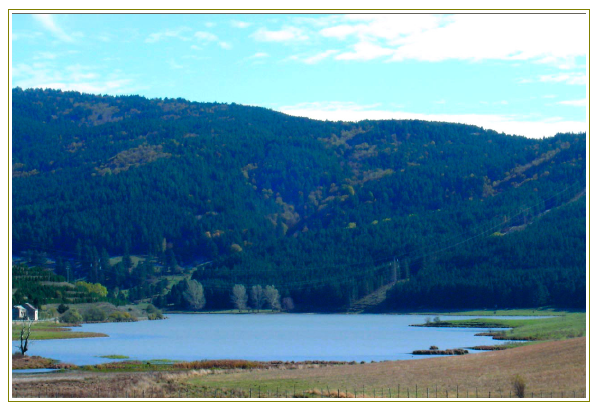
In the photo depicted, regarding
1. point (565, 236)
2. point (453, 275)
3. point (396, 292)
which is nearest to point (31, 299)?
point (396, 292)

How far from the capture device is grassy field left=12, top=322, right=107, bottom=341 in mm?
86906

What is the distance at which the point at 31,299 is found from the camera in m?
117

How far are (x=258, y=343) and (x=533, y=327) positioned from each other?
3396 centimetres

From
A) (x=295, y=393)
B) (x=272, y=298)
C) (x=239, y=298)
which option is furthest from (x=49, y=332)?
(x=272, y=298)

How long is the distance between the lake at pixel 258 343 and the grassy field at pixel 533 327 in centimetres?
365

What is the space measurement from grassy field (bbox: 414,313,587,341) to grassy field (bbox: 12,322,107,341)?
1773 inches

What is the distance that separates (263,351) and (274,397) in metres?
32.7

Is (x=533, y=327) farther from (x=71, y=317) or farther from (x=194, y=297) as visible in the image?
(x=194, y=297)

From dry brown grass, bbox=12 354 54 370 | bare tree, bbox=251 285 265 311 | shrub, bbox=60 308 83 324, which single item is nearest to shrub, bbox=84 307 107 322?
shrub, bbox=60 308 83 324

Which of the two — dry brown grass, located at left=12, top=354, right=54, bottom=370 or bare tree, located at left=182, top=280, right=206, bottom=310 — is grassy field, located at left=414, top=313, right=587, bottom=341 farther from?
bare tree, located at left=182, top=280, right=206, bottom=310

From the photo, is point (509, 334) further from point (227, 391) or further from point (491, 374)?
point (227, 391)

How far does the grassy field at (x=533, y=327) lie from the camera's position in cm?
7776

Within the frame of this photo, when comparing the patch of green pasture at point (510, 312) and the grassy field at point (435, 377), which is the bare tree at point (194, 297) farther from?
the grassy field at point (435, 377)

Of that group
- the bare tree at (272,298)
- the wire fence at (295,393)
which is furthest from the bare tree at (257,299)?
the wire fence at (295,393)
